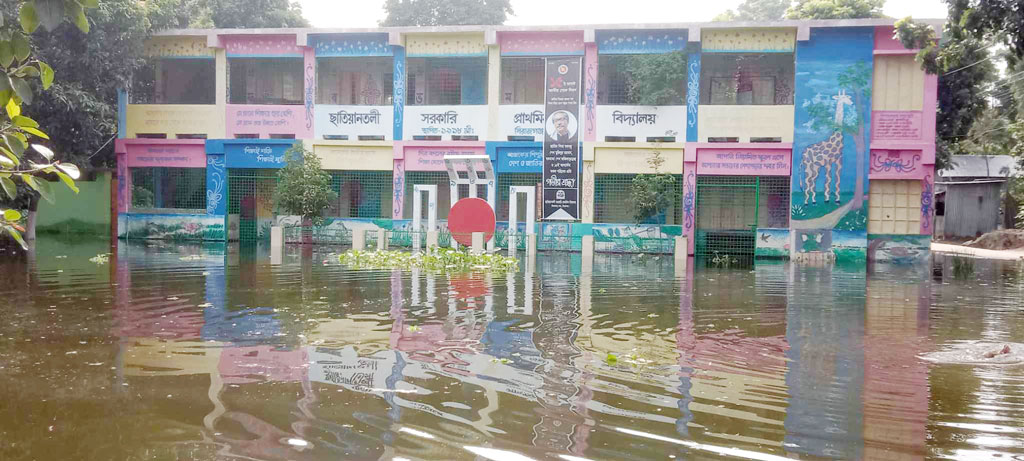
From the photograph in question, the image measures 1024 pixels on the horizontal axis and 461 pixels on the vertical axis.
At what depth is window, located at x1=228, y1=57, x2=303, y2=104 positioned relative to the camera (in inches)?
1166


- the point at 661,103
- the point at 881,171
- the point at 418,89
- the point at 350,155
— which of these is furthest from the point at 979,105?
the point at 350,155

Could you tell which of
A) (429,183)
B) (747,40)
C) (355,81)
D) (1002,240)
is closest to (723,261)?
(747,40)

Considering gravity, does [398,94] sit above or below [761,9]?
below

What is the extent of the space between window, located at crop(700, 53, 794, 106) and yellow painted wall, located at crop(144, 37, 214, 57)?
48.7 feet

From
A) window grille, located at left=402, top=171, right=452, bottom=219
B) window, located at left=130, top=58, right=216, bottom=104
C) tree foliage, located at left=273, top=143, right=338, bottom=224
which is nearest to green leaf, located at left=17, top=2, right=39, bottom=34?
tree foliage, located at left=273, top=143, right=338, bottom=224

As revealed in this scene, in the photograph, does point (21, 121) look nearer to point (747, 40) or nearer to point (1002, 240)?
point (747, 40)

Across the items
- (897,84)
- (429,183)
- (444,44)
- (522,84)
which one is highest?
(444,44)

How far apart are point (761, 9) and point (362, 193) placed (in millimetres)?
31717

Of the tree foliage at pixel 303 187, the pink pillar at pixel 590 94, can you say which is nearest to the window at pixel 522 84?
the pink pillar at pixel 590 94

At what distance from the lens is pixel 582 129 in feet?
88.1

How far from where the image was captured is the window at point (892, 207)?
84.7 feet

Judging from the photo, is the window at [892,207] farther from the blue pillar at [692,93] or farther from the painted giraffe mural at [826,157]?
the blue pillar at [692,93]

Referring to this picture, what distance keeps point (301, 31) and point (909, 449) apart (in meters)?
24.9

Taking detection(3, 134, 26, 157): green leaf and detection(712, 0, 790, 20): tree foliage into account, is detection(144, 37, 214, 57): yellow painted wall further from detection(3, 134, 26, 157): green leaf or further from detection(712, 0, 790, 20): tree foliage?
detection(712, 0, 790, 20): tree foliage
